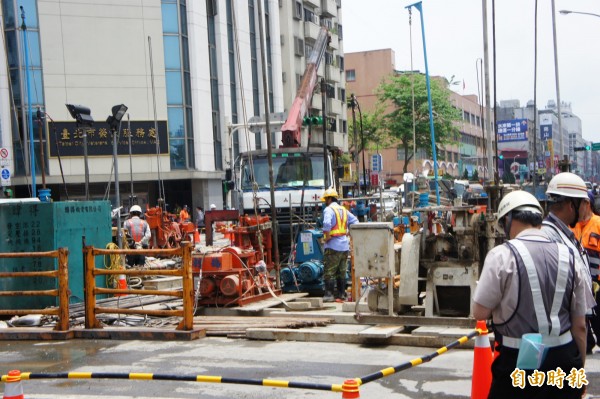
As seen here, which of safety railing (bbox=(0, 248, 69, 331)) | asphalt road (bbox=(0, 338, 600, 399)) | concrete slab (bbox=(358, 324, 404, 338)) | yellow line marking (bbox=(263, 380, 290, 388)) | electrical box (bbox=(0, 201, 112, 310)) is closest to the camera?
yellow line marking (bbox=(263, 380, 290, 388))

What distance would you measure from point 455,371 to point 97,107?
3342 centimetres

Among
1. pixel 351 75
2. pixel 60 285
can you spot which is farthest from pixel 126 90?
pixel 351 75

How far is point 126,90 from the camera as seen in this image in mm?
38938

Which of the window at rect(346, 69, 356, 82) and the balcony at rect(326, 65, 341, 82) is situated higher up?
the window at rect(346, 69, 356, 82)

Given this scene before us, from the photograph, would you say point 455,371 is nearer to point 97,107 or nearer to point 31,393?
point 31,393

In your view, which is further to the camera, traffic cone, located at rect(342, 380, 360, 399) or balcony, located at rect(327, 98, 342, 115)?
balcony, located at rect(327, 98, 342, 115)

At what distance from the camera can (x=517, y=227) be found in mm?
4113

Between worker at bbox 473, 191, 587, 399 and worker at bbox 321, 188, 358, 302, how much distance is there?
8.05 m

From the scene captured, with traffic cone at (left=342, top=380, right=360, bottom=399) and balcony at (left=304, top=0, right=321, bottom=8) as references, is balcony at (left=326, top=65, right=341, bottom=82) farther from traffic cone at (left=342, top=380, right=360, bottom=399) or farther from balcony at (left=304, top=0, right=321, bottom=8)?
traffic cone at (left=342, top=380, right=360, bottom=399)

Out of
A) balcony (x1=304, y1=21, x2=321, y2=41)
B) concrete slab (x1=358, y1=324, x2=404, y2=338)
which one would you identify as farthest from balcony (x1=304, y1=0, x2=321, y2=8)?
concrete slab (x1=358, y1=324, x2=404, y2=338)

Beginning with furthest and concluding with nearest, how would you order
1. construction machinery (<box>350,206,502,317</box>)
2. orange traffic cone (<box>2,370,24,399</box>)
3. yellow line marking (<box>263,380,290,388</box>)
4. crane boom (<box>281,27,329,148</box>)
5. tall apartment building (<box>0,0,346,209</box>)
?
tall apartment building (<box>0,0,346,209</box>) → crane boom (<box>281,27,329,148</box>) → construction machinery (<box>350,206,502,317</box>) → yellow line marking (<box>263,380,290,388</box>) → orange traffic cone (<box>2,370,24,399</box>)

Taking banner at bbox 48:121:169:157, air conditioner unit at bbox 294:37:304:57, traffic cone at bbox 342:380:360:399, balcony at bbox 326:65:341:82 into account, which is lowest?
traffic cone at bbox 342:380:360:399

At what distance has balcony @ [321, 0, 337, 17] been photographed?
63.0 metres

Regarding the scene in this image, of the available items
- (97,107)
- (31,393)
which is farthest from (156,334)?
(97,107)
